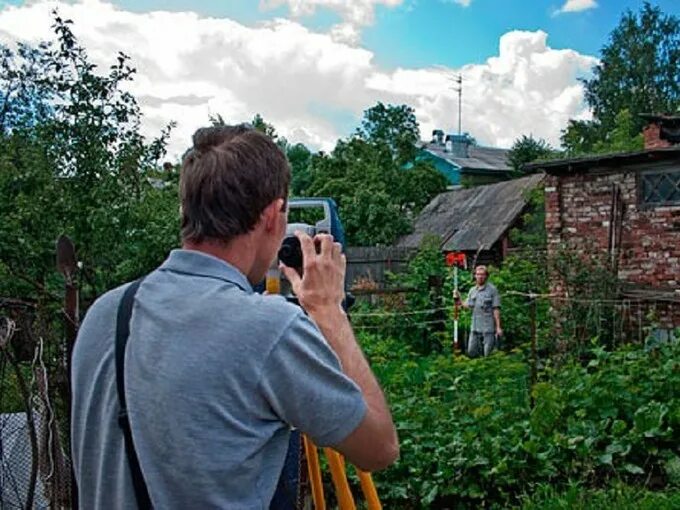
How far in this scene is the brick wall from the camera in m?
10.2

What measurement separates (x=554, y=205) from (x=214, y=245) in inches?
420

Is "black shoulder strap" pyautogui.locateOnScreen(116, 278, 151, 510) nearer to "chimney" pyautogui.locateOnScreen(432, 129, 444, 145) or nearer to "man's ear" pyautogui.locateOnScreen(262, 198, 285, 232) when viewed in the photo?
"man's ear" pyautogui.locateOnScreen(262, 198, 285, 232)

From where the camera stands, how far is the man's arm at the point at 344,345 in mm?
1180

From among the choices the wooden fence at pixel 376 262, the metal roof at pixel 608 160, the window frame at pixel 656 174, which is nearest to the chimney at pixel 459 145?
the wooden fence at pixel 376 262

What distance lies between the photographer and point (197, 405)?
1.12m

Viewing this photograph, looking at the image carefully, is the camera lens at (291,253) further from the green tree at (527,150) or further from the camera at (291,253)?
the green tree at (527,150)

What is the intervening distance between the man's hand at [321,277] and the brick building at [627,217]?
8858 millimetres

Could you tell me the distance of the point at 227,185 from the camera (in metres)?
1.21

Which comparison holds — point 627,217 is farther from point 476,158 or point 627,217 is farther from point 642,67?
A: point 476,158

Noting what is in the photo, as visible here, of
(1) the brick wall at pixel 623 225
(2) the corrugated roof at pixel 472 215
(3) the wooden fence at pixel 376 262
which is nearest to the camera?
(1) the brick wall at pixel 623 225

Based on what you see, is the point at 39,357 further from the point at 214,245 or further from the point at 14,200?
the point at 14,200

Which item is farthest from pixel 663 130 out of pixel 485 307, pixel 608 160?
pixel 485 307

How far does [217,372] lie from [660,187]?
10.2 m

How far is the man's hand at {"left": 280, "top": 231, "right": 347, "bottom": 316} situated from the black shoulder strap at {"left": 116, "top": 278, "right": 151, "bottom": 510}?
31 cm
